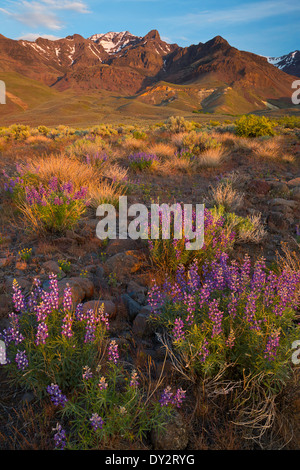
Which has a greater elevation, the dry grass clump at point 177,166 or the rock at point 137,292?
the dry grass clump at point 177,166

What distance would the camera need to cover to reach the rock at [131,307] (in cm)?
274

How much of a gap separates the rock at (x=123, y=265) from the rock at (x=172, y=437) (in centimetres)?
179

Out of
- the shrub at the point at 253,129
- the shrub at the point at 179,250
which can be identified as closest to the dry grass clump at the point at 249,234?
the shrub at the point at 179,250

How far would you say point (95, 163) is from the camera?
25.2 ft

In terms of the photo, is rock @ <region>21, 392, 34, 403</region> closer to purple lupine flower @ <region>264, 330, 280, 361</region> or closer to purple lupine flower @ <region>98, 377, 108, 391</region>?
purple lupine flower @ <region>98, 377, 108, 391</region>

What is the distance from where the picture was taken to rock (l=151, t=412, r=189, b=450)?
5.27ft

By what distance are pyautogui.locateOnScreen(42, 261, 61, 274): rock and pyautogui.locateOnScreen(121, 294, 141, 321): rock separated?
3.16ft

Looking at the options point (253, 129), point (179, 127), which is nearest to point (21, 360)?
point (253, 129)

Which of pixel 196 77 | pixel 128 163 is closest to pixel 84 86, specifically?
pixel 196 77

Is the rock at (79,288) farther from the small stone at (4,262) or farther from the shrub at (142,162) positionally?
the shrub at (142,162)

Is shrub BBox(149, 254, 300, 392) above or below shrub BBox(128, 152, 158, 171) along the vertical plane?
below

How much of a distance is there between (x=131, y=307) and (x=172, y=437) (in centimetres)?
129

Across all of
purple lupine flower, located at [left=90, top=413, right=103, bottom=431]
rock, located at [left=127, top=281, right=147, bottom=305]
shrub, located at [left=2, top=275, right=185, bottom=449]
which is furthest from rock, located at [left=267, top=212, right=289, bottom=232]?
purple lupine flower, located at [left=90, top=413, right=103, bottom=431]
